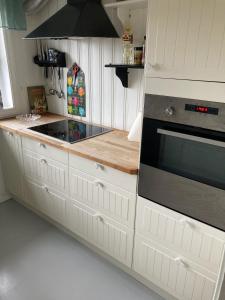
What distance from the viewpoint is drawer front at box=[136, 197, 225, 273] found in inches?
50.3

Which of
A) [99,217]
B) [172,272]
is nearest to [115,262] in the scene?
[99,217]

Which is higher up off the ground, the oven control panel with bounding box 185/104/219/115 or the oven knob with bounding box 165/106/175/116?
the oven control panel with bounding box 185/104/219/115

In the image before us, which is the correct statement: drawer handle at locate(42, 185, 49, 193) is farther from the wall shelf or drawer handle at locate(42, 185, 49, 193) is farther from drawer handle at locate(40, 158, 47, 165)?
the wall shelf

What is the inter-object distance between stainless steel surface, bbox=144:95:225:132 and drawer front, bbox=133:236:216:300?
814 millimetres

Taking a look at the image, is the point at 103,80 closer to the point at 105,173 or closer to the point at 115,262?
the point at 105,173

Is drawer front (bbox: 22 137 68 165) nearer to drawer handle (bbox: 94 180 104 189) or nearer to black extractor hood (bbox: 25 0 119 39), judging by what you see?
drawer handle (bbox: 94 180 104 189)

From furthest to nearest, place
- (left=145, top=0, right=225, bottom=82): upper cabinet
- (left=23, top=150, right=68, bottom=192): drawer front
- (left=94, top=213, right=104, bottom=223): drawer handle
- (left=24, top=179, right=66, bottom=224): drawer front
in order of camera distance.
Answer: (left=24, top=179, right=66, bottom=224): drawer front < (left=23, top=150, right=68, bottom=192): drawer front < (left=94, top=213, right=104, bottom=223): drawer handle < (left=145, top=0, right=225, bottom=82): upper cabinet

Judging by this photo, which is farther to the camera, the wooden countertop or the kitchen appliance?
the wooden countertop

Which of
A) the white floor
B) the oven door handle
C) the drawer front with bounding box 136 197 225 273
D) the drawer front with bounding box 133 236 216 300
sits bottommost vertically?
the white floor

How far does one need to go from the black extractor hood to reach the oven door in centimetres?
79

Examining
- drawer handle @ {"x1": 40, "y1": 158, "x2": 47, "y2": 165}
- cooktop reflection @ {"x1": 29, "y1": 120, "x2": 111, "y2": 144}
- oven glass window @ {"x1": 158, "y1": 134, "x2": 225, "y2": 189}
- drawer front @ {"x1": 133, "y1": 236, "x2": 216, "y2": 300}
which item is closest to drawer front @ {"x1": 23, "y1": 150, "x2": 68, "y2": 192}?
drawer handle @ {"x1": 40, "y1": 158, "x2": 47, "y2": 165}

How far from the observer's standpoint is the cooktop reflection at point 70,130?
1.97 meters

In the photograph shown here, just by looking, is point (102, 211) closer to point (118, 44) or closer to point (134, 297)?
point (134, 297)

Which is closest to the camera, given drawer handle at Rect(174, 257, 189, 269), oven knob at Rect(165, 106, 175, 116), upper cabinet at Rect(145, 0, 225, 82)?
upper cabinet at Rect(145, 0, 225, 82)
